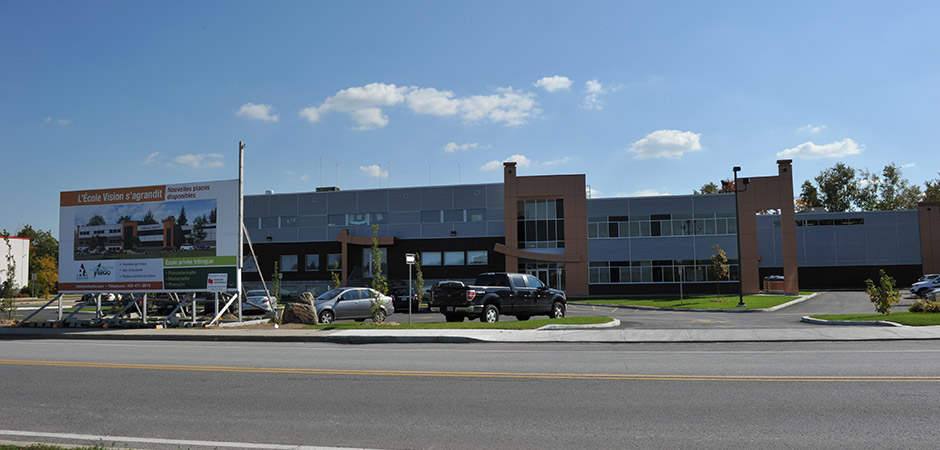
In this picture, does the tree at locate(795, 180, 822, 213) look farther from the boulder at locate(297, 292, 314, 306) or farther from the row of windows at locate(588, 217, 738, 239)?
the boulder at locate(297, 292, 314, 306)

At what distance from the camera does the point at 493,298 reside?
21.7 meters

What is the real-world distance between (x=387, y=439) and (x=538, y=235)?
4492 cm

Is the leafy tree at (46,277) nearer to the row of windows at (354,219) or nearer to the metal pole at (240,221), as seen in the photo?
the row of windows at (354,219)

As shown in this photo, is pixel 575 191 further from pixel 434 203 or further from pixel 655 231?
pixel 434 203

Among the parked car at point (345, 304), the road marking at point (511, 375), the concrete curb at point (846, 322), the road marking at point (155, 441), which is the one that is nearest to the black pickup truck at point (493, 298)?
the parked car at point (345, 304)

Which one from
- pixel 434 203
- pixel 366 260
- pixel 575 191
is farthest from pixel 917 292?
pixel 366 260

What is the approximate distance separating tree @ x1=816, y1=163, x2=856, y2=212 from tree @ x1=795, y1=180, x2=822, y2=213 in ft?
5.27

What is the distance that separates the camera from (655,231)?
50.4 m

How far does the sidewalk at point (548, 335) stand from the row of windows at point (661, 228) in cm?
3328

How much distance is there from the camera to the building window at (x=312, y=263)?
5338 centimetres

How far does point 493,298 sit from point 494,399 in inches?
532

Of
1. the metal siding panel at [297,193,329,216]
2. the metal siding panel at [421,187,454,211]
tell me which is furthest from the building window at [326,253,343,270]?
the metal siding panel at [421,187,454,211]

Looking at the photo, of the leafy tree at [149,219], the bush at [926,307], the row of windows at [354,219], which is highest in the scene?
the row of windows at [354,219]

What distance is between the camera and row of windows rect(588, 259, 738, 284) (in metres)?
49.5
